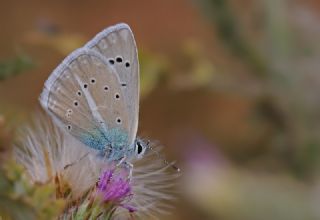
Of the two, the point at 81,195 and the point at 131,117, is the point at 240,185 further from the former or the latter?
the point at 81,195

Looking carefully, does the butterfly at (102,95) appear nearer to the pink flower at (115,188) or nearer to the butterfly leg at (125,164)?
the butterfly leg at (125,164)

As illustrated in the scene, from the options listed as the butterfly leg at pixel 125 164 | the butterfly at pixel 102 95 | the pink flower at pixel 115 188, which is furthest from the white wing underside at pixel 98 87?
the pink flower at pixel 115 188

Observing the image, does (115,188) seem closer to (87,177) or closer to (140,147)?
(87,177)

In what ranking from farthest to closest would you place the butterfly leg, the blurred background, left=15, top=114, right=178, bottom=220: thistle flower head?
the blurred background → the butterfly leg → left=15, top=114, right=178, bottom=220: thistle flower head

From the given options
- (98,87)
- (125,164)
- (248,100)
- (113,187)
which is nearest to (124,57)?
(98,87)

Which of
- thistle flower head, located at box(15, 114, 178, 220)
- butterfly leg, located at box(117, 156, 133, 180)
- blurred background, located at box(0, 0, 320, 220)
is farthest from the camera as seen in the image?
blurred background, located at box(0, 0, 320, 220)

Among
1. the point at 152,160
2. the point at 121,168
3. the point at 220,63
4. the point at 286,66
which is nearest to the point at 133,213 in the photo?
the point at 121,168

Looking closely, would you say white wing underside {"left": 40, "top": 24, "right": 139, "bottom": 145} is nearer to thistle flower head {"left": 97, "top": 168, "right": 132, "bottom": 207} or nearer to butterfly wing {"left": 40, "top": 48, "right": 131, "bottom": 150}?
butterfly wing {"left": 40, "top": 48, "right": 131, "bottom": 150}

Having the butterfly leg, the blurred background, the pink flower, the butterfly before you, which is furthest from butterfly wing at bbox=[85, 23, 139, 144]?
the blurred background
